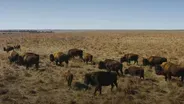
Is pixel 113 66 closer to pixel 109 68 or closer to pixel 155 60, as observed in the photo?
pixel 109 68

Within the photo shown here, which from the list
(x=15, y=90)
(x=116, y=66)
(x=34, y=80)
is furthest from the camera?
(x=116, y=66)

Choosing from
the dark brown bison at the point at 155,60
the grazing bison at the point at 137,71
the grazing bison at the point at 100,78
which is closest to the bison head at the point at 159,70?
the grazing bison at the point at 137,71

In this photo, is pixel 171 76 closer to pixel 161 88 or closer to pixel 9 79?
pixel 161 88

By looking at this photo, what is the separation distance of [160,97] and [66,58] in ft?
40.5

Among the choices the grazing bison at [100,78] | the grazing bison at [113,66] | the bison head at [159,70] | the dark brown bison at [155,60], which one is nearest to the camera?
the grazing bison at [100,78]

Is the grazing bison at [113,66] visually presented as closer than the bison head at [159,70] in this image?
No

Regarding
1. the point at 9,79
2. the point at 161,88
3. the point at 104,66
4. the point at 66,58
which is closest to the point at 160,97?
the point at 161,88

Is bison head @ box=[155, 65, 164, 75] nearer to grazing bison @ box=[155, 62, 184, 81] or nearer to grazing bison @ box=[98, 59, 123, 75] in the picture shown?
grazing bison @ box=[155, 62, 184, 81]

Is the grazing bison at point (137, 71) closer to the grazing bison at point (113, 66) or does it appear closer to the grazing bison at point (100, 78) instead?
the grazing bison at point (113, 66)

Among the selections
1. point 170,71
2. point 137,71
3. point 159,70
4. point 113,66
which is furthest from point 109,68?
point 170,71

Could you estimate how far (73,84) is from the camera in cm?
1620

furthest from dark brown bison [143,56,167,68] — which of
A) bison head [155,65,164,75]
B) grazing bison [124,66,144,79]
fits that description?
grazing bison [124,66,144,79]

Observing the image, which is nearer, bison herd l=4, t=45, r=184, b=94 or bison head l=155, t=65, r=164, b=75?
bison herd l=4, t=45, r=184, b=94

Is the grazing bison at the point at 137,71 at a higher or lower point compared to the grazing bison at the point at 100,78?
lower
